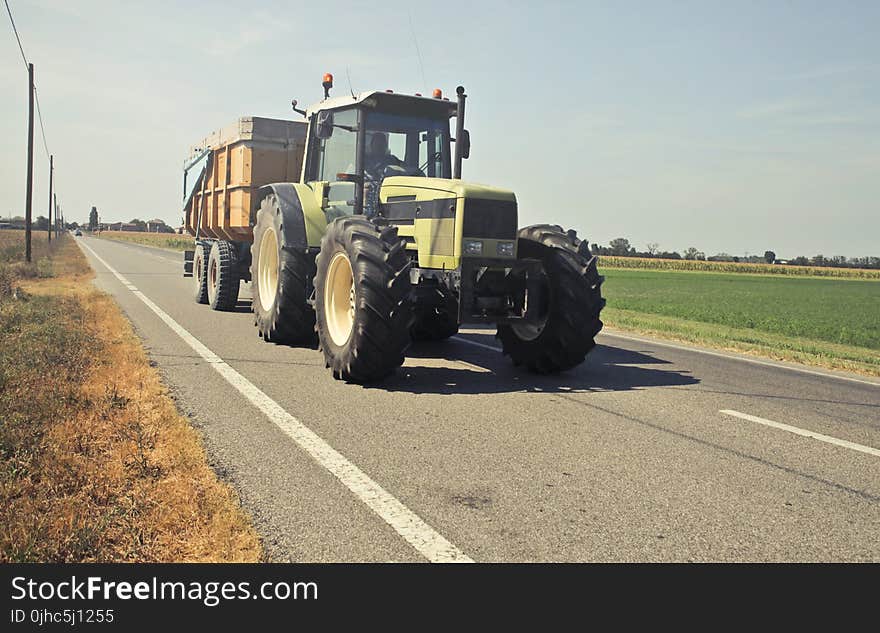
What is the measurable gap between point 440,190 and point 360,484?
4.22m

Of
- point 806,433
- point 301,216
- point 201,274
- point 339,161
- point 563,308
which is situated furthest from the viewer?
point 201,274

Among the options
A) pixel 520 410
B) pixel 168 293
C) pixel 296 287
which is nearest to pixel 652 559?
pixel 520 410

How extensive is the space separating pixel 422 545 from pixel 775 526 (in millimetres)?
1848

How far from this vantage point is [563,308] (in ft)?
26.6

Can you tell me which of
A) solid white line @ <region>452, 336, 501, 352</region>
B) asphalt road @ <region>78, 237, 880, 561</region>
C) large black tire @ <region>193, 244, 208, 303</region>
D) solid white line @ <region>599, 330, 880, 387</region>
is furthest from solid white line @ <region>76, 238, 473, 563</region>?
large black tire @ <region>193, 244, 208, 303</region>

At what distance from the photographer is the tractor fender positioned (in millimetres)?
Answer: 9766

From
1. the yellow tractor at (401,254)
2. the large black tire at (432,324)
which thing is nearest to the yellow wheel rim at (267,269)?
the yellow tractor at (401,254)

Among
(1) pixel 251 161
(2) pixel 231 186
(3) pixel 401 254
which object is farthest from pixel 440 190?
(2) pixel 231 186

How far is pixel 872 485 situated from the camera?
4887 mm

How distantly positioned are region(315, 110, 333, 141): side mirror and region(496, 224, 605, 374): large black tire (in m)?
2.99

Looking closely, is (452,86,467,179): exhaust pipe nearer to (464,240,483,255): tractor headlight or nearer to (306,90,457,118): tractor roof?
(306,90,457,118): tractor roof

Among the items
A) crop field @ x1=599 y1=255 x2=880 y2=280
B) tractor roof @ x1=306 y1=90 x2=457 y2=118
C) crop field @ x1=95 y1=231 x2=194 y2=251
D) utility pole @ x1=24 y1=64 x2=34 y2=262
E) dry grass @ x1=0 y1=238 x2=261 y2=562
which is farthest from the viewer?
crop field @ x1=599 y1=255 x2=880 y2=280

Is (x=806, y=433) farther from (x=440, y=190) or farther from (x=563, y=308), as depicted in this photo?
(x=440, y=190)
